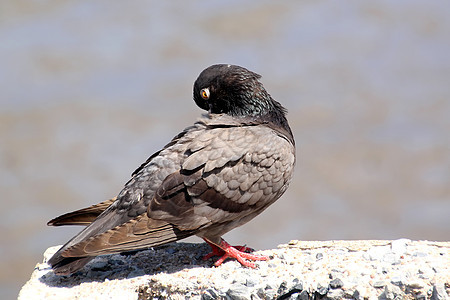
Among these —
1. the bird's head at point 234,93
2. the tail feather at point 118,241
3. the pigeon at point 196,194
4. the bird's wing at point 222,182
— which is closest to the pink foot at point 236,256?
the pigeon at point 196,194

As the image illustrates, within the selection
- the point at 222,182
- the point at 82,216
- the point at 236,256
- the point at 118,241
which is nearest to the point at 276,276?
the point at 236,256

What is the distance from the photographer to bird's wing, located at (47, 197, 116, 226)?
8680mm

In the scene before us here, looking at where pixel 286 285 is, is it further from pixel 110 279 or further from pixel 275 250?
pixel 110 279

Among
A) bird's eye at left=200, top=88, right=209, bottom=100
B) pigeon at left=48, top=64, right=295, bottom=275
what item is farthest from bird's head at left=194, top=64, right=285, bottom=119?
pigeon at left=48, top=64, right=295, bottom=275

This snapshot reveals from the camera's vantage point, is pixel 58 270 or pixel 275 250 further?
pixel 275 250

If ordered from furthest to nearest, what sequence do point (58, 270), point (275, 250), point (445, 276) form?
point (275, 250)
point (58, 270)
point (445, 276)

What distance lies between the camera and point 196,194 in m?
7.90

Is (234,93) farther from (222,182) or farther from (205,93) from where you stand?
(222,182)

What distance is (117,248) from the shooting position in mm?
7660

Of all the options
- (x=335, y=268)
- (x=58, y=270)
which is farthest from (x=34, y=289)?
(x=335, y=268)

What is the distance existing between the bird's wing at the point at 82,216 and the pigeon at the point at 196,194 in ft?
0.04

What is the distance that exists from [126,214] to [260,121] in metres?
1.97

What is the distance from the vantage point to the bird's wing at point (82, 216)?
8680 mm

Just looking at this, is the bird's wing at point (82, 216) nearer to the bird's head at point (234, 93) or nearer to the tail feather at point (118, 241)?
the tail feather at point (118, 241)
